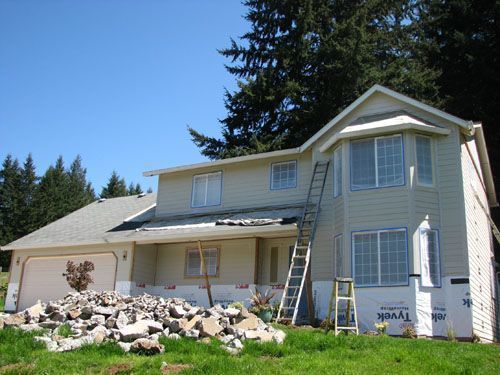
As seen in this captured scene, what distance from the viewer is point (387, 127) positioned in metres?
17.4

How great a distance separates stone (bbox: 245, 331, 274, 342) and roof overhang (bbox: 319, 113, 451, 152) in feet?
28.4

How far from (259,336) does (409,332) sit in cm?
595

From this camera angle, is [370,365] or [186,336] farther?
[186,336]

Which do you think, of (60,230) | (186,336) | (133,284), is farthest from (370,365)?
(60,230)

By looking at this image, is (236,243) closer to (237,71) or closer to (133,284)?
(133,284)

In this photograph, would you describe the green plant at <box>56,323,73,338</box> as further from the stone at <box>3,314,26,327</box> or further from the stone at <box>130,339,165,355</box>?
the stone at <box>130,339,165,355</box>

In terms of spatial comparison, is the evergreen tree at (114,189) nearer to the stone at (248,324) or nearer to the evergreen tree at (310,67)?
the evergreen tree at (310,67)

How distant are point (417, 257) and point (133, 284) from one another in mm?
11761

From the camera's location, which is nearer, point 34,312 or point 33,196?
point 34,312

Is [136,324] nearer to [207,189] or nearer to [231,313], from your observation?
[231,313]

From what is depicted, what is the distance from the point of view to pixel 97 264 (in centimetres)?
2420

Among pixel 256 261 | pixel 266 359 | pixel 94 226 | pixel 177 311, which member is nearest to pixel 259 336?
pixel 266 359

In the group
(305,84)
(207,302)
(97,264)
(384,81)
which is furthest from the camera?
(305,84)

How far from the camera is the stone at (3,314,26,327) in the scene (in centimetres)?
1271
